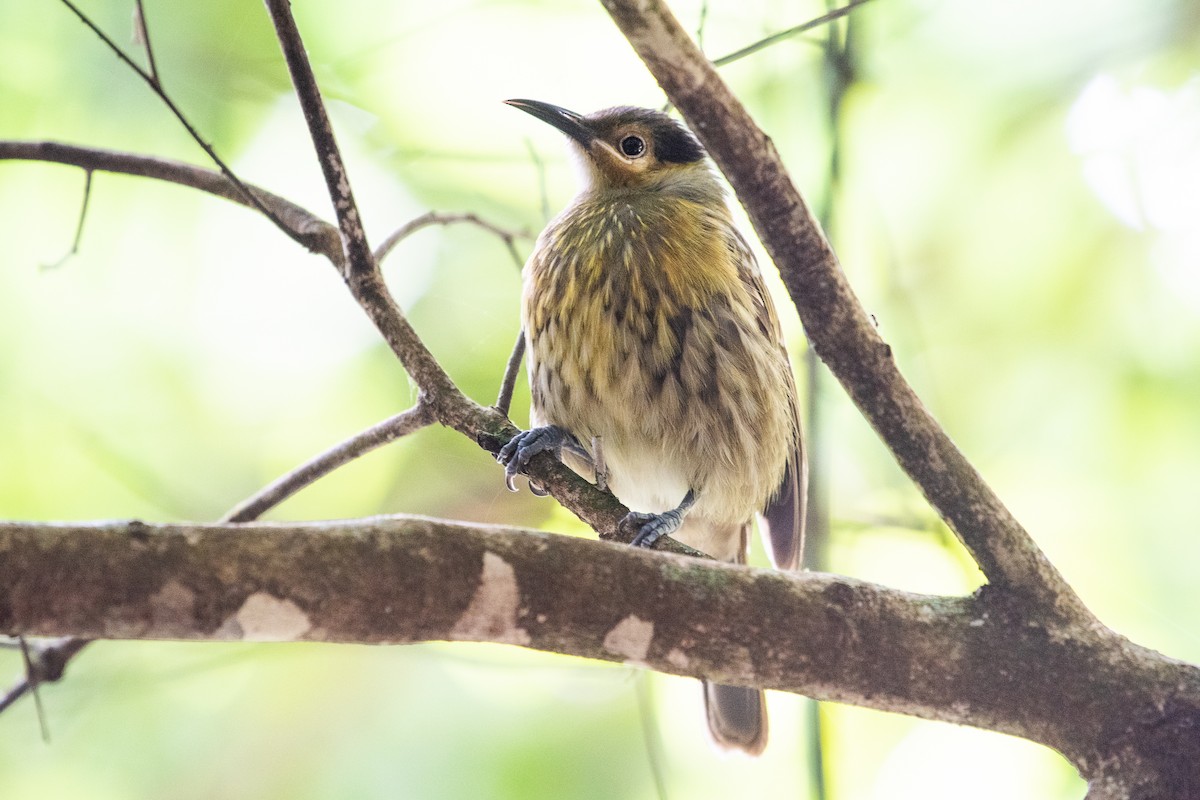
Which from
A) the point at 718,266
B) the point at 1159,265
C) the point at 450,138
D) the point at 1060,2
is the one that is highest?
the point at 1060,2

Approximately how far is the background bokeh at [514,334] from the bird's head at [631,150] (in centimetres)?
17

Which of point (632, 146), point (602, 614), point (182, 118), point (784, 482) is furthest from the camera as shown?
point (632, 146)

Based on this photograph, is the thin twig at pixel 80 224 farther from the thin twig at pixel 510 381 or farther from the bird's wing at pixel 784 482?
the bird's wing at pixel 784 482

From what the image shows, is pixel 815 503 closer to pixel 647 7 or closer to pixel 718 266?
pixel 718 266

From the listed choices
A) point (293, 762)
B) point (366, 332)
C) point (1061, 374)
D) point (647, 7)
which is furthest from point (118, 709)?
point (1061, 374)

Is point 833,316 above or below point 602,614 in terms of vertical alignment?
above

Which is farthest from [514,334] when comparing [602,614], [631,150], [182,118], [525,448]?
[602,614]

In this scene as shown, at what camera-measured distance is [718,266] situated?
2.88 metres

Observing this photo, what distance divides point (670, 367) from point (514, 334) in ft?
2.93

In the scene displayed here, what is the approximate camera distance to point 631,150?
11.0 ft

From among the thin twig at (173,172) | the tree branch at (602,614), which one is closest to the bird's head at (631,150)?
the thin twig at (173,172)

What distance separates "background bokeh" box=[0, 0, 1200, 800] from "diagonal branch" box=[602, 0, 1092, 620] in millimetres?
1164

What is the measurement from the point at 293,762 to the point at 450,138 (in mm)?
1994

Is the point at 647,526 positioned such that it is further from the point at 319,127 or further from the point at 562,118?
the point at 562,118
